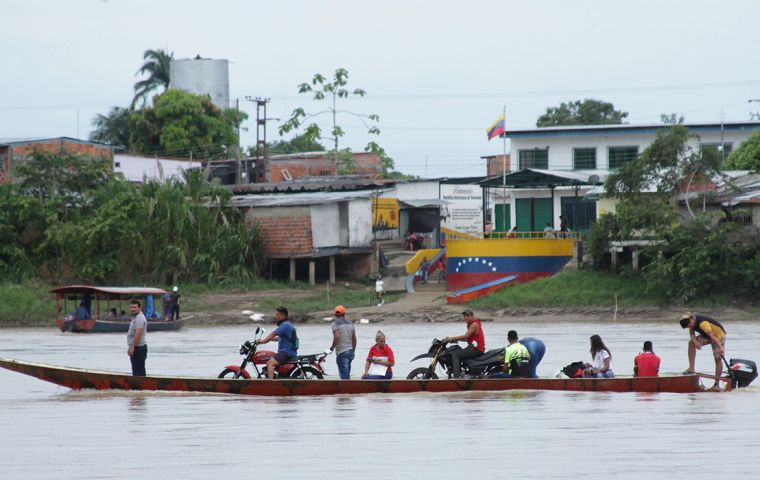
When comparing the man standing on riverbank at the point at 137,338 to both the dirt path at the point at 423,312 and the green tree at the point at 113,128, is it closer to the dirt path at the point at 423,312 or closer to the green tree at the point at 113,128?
the dirt path at the point at 423,312

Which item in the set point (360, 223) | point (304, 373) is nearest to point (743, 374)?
point (304, 373)

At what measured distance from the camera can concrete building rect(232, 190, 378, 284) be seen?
4584 centimetres

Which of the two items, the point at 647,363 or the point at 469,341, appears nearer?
the point at 469,341

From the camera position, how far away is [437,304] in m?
42.6

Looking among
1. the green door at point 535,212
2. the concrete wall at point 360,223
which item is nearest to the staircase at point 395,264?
the concrete wall at point 360,223

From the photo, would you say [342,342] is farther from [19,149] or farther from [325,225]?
[19,149]

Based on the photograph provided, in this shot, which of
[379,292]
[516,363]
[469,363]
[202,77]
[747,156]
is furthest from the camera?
[202,77]

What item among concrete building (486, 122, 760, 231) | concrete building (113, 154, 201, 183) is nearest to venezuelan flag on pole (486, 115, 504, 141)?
concrete building (486, 122, 760, 231)

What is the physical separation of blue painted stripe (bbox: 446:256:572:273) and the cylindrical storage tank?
100 ft

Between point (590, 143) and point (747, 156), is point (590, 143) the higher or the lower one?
the higher one

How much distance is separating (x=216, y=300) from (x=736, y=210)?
18.3m

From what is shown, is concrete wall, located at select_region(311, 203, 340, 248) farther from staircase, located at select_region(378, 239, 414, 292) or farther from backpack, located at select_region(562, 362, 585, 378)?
backpack, located at select_region(562, 362, 585, 378)

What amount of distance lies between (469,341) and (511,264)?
972 inches

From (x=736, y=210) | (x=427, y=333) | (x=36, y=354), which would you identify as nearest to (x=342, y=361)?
(x=36, y=354)
